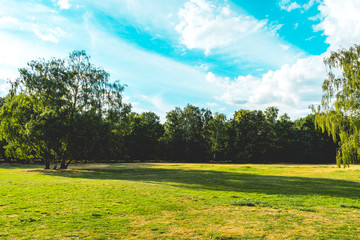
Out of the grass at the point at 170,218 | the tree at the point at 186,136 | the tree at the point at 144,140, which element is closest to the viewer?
the grass at the point at 170,218

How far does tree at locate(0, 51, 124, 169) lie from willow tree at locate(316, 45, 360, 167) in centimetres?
2917

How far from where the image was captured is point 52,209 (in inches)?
388

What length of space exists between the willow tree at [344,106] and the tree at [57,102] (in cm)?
2917

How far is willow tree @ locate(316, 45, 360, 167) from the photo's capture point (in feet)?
68.4

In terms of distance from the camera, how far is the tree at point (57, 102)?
1298 inches

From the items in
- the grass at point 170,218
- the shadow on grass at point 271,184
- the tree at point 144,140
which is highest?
the tree at point 144,140

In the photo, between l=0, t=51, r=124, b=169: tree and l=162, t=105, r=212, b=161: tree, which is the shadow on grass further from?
l=162, t=105, r=212, b=161: tree

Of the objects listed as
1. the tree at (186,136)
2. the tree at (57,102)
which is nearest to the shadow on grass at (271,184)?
the tree at (57,102)

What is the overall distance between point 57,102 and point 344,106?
35083 mm

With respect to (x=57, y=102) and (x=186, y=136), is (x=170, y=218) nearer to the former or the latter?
(x=57, y=102)

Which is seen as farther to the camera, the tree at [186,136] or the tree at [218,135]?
the tree at [218,135]

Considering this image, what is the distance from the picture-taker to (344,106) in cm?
2183

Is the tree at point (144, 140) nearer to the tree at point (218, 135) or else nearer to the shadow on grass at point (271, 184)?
the tree at point (218, 135)

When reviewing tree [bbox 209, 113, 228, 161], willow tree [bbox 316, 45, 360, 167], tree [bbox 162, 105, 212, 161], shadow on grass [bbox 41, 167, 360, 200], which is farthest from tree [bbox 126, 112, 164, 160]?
willow tree [bbox 316, 45, 360, 167]
